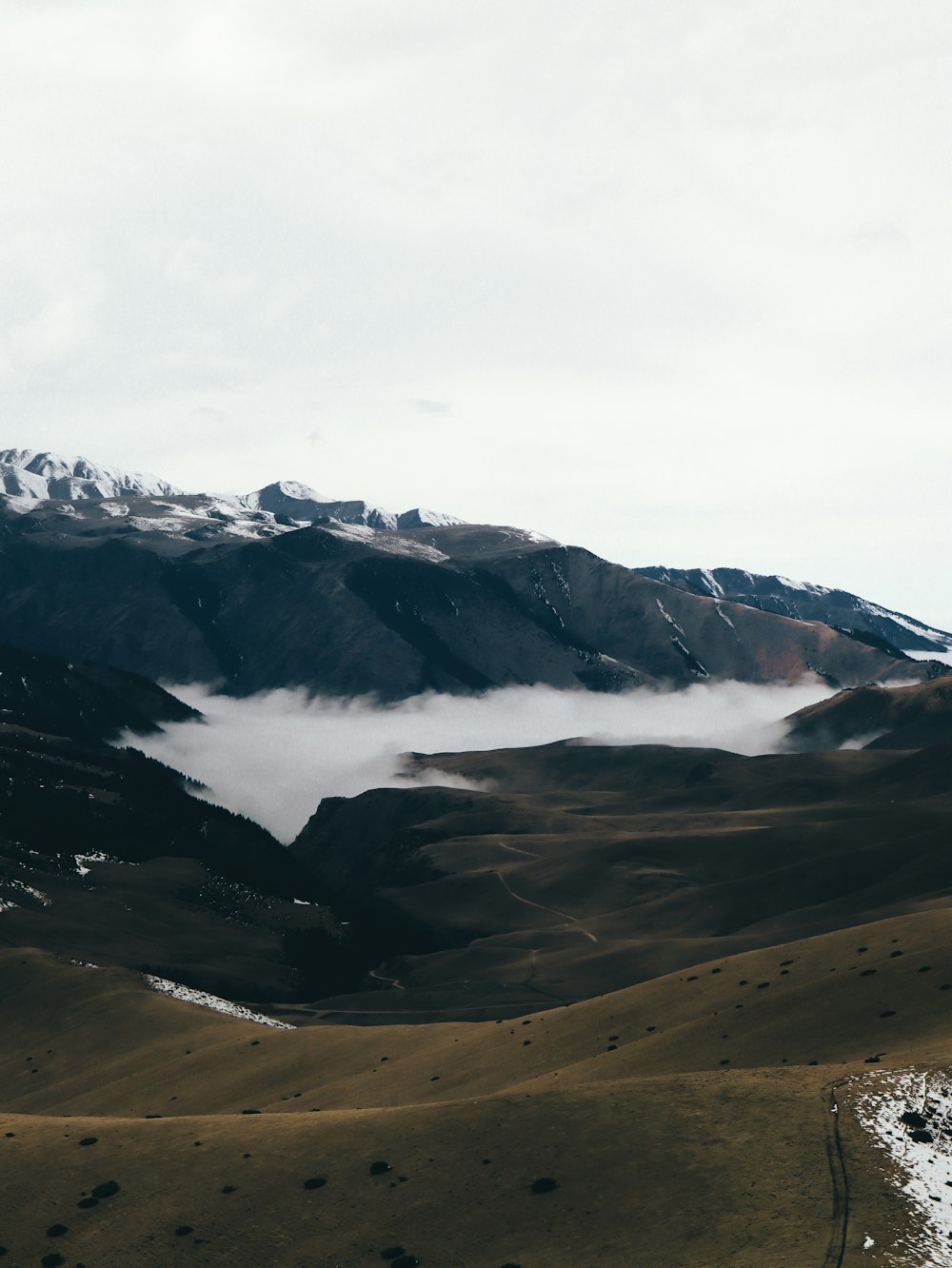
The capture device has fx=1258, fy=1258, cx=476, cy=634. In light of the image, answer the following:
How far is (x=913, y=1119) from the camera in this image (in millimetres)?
66062

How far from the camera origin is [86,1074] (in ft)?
499

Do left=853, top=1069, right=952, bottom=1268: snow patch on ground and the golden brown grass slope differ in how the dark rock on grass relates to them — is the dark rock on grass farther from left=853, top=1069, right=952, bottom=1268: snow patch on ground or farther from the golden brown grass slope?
the golden brown grass slope

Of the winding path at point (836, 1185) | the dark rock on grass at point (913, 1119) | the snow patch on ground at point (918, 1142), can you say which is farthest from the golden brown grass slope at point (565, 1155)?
the dark rock on grass at point (913, 1119)

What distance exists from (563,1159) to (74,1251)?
87.8 ft

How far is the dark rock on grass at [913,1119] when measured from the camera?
65.6 meters

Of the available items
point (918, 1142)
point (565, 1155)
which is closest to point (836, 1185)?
point (918, 1142)

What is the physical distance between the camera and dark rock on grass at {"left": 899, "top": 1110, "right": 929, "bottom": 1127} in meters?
65.6

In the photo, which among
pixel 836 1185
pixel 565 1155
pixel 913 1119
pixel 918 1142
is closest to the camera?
pixel 836 1185

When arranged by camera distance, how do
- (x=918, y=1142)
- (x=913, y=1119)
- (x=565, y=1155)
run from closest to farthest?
(x=918, y=1142) < (x=913, y=1119) < (x=565, y=1155)

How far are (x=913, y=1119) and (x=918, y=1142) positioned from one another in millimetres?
2301

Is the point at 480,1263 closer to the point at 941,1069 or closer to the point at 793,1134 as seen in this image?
the point at 793,1134

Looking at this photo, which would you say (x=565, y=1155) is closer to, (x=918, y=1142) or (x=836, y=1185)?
(x=836, y=1185)

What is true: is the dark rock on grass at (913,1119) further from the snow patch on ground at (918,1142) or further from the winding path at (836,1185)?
the winding path at (836,1185)

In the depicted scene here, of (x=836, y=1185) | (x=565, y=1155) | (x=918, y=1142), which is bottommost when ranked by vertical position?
(x=565, y=1155)
